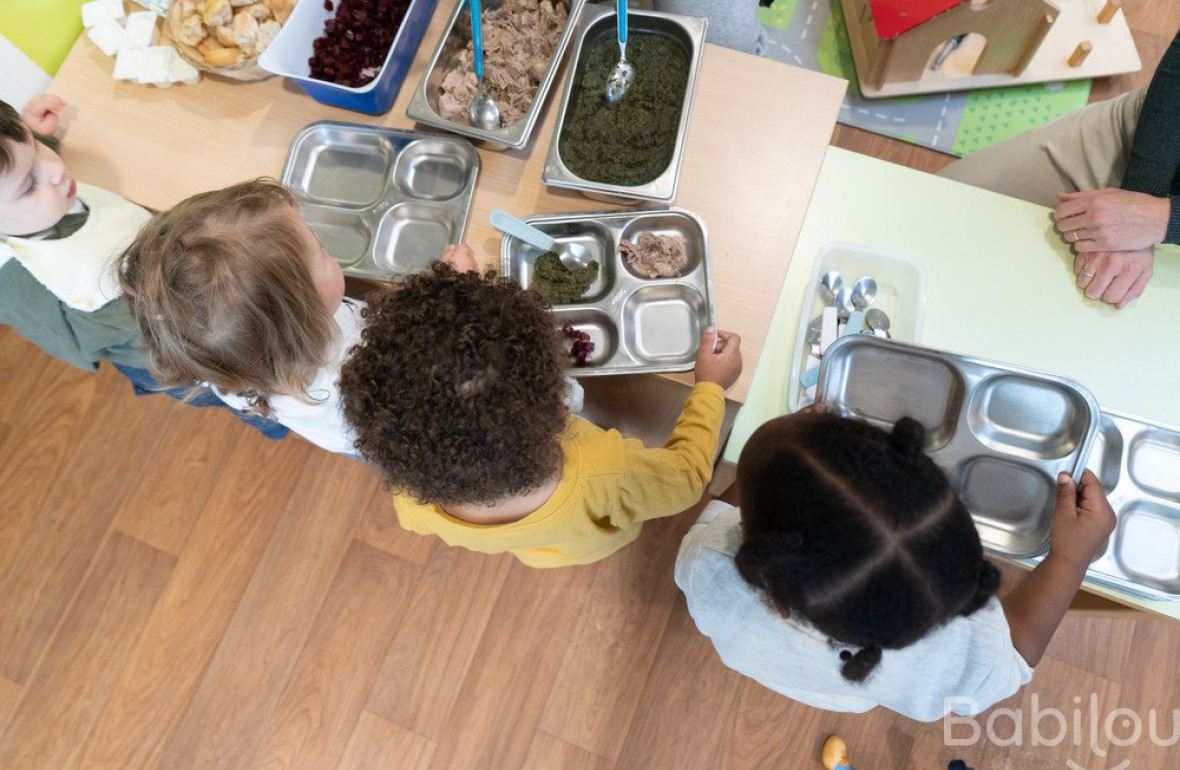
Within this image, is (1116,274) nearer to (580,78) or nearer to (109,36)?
(580,78)

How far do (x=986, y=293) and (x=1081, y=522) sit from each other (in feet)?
1.36

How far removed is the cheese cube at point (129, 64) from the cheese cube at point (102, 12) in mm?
90

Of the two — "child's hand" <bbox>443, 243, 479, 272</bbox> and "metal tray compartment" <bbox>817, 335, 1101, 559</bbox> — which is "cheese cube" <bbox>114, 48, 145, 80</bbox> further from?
"metal tray compartment" <bbox>817, 335, 1101, 559</bbox>

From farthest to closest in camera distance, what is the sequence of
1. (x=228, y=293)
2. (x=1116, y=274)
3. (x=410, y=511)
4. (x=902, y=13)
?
(x=902, y=13)
(x=1116, y=274)
(x=410, y=511)
(x=228, y=293)

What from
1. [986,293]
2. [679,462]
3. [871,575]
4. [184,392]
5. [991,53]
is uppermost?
[991,53]

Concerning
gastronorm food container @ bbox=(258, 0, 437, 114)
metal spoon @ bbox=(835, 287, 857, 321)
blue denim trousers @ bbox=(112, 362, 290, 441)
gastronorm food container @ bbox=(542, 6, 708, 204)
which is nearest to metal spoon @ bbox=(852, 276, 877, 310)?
metal spoon @ bbox=(835, 287, 857, 321)

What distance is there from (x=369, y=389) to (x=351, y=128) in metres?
0.65

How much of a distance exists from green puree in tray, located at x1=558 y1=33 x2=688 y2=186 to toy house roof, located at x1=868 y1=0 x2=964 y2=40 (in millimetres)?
773

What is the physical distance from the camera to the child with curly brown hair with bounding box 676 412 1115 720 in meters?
0.81

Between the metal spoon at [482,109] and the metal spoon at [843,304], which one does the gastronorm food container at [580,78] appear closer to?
the metal spoon at [482,109]

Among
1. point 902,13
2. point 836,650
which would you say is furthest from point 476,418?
point 902,13

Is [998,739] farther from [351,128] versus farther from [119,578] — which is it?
[119,578]

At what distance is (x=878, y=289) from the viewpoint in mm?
1224

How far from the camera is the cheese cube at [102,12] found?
1315 mm
